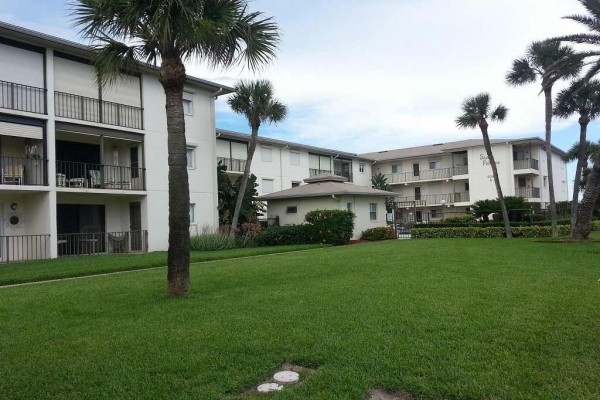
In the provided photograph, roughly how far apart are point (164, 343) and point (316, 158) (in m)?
36.1

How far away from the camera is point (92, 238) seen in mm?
20953

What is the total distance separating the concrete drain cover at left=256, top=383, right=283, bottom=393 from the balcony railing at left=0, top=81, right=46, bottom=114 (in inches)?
696

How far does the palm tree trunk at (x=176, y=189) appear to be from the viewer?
834cm

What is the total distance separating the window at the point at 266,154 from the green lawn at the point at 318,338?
85.9 ft

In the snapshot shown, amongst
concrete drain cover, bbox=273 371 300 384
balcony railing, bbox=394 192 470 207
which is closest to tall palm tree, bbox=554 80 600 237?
balcony railing, bbox=394 192 470 207

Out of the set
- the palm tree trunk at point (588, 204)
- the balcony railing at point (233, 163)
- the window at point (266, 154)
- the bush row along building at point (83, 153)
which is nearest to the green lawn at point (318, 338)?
the bush row along building at point (83, 153)

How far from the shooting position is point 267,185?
119ft

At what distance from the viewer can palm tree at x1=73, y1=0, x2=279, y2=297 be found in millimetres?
8141

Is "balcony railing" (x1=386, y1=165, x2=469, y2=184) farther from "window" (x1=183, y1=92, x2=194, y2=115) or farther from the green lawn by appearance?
the green lawn

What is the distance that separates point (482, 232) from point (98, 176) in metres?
21.3

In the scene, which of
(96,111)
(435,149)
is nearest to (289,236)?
(96,111)

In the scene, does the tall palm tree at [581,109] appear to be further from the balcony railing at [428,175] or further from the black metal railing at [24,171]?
the black metal railing at [24,171]

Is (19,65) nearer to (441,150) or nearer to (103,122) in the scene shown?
(103,122)

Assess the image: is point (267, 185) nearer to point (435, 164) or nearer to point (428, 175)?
point (428, 175)
